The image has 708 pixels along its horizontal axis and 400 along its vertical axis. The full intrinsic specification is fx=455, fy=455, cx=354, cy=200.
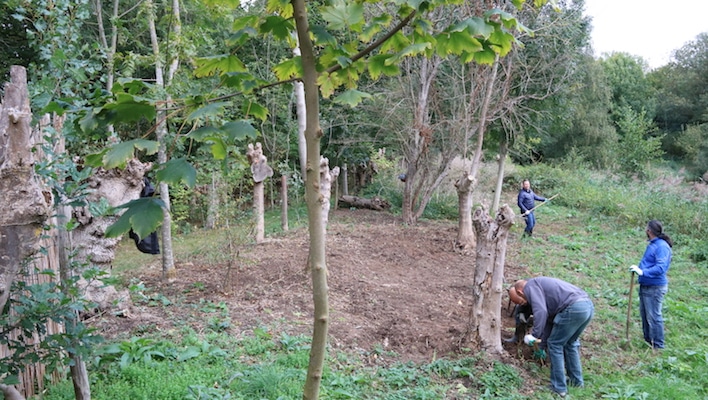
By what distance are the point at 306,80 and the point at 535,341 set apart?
4.48 m

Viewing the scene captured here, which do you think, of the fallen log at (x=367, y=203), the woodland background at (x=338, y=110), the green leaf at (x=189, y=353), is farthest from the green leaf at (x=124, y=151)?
the fallen log at (x=367, y=203)

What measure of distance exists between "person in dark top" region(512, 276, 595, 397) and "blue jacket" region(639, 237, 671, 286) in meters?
1.52

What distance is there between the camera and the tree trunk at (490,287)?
5.23m

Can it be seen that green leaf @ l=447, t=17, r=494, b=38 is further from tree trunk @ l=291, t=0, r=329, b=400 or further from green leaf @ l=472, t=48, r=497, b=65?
tree trunk @ l=291, t=0, r=329, b=400

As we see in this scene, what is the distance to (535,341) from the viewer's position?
4.87 meters

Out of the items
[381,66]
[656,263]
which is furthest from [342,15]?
[656,263]

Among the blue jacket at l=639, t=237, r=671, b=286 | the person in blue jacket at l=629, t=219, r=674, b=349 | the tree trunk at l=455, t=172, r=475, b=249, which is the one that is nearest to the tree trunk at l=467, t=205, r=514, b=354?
the person in blue jacket at l=629, t=219, r=674, b=349

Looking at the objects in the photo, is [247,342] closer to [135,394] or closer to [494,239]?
[135,394]

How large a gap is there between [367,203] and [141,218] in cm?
1507

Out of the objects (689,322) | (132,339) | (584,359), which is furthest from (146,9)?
(689,322)

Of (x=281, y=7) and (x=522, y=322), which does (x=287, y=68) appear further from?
(x=522, y=322)

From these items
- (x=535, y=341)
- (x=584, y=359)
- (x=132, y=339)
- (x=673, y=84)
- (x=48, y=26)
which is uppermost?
(x=673, y=84)

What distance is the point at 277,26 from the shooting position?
1.51 m

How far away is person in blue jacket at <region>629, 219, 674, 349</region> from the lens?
224 inches
